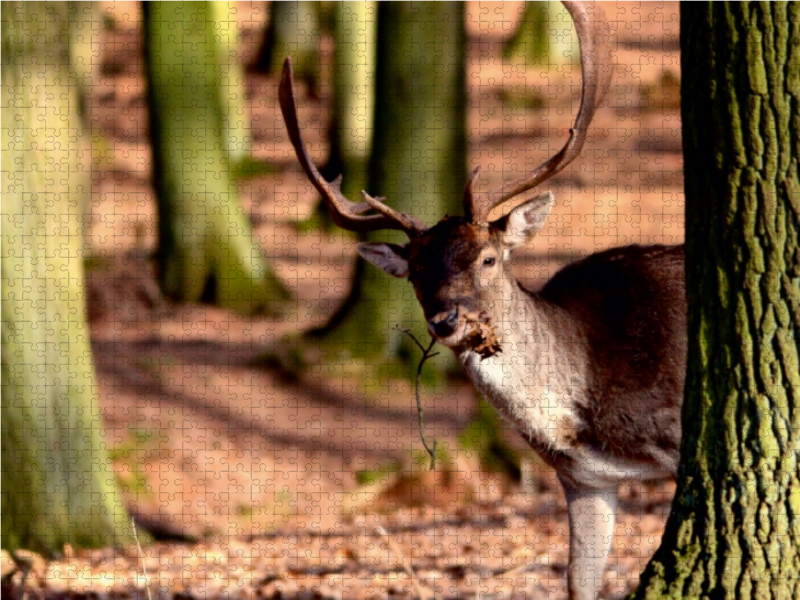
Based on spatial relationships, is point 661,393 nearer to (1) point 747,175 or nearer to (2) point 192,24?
(1) point 747,175

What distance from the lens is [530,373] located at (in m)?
5.71

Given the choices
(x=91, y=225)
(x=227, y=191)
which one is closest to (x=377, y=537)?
(x=227, y=191)

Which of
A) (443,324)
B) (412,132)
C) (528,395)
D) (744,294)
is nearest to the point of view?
(744,294)

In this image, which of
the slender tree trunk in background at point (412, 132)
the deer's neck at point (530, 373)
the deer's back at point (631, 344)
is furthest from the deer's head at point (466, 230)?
the slender tree trunk in background at point (412, 132)

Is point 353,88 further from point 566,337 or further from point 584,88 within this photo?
point 584,88

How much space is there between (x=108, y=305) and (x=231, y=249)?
150 centimetres

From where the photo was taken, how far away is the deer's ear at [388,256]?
5.96 meters

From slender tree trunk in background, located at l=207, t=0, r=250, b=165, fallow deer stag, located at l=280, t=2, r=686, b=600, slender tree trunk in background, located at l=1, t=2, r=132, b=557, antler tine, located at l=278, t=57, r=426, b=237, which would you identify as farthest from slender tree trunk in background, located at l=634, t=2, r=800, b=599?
slender tree trunk in background, located at l=207, t=0, r=250, b=165

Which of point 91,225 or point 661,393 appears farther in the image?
point 91,225

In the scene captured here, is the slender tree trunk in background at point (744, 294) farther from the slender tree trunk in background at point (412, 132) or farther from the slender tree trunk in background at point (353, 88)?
the slender tree trunk in background at point (353, 88)

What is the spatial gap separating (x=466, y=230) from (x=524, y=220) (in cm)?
35

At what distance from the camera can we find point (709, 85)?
4.25 m

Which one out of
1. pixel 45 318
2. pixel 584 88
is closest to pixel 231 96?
pixel 45 318

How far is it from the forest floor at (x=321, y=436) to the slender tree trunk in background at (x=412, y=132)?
22.5 inches
